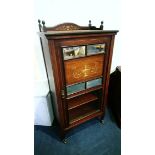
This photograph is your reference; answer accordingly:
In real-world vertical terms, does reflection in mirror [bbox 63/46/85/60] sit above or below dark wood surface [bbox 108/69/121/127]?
above

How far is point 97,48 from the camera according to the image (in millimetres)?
1161

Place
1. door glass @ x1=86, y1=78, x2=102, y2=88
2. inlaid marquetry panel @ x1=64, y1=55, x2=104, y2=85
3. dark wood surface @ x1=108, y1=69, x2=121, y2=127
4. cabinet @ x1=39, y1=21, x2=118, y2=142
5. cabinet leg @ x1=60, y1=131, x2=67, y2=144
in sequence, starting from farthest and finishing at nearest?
dark wood surface @ x1=108, y1=69, x2=121, y2=127 → cabinet leg @ x1=60, y1=131, x2=67, y2=144 → door glass @ x1=86, y1=78, x2=102, y2=88 → inlaid marquetry panel @ x1=64, y1=55, x2=104, y2=85 → cabinet @ x1=39, y1=21, x2=118, y2=142

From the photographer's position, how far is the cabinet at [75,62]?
3.18 ft

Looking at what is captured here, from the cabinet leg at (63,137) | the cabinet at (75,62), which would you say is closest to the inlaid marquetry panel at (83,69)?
the cabinet at (75,62)

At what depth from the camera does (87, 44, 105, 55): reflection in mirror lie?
44.3 inches

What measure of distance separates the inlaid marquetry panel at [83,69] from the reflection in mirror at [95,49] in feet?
Answer: 0.16

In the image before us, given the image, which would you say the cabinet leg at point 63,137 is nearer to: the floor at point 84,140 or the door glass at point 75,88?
the floor at point 84,140

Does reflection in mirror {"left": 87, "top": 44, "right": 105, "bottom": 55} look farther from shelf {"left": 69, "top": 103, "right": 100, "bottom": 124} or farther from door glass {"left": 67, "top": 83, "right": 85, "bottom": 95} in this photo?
shelf {"left": 69, "top": 103, "right": 100, "bottom": 124}

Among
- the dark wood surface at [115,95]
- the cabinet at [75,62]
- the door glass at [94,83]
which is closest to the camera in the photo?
the cabinet at [75,62]

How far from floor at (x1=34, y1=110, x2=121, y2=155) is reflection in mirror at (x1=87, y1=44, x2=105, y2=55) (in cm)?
105

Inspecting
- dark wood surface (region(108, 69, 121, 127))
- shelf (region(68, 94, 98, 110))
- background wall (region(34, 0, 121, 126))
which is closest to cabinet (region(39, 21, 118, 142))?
shelf (region(68, 94, 98, 110))

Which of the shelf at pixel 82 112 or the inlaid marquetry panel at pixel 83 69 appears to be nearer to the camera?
the inlaid marquetry panel at pixel 83 69

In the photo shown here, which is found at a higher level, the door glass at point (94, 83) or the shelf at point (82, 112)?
the door glass at point (94, 83)
